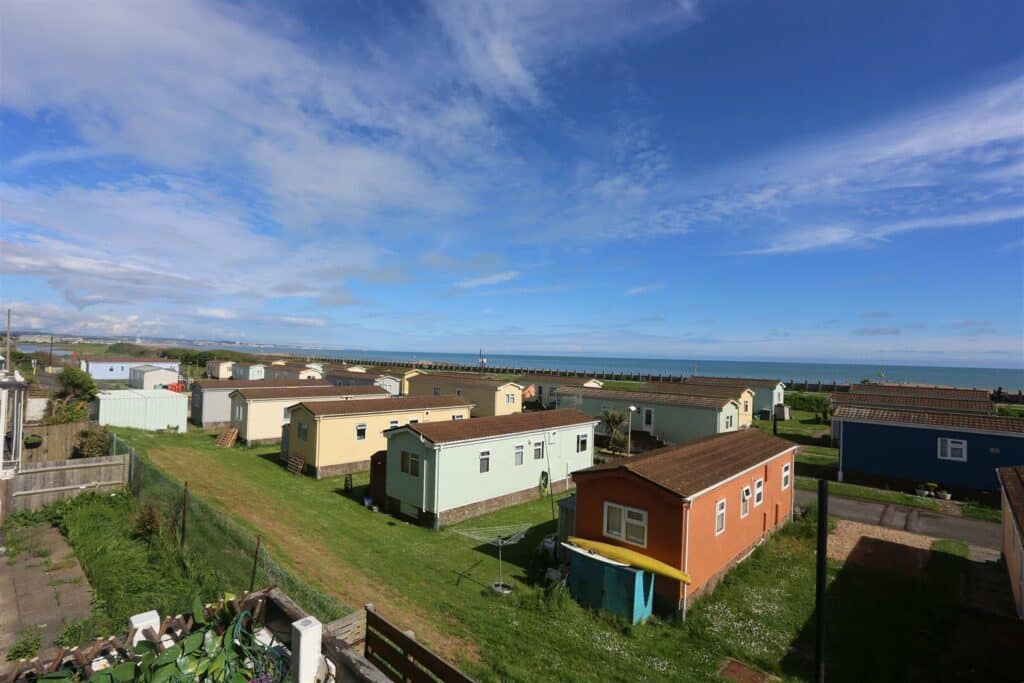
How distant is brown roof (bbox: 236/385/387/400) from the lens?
33075mm

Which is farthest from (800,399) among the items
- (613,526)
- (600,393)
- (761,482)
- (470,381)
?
(613,526)

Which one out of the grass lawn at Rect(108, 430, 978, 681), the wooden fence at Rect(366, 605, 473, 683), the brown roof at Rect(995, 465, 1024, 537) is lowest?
the grass lawn at Rect(108, 430, 978, 681)

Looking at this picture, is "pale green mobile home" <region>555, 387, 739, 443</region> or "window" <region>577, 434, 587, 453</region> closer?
"window" <region>577, 434, 587, 453</region>

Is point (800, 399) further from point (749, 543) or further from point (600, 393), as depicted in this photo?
point (749, 543)

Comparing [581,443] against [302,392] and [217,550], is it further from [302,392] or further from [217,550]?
[302,392]

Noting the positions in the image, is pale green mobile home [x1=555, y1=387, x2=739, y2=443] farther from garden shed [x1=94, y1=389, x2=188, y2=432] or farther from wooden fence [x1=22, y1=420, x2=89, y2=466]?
wooden fence [x1=22, y1=420, x2=89, y2=466]

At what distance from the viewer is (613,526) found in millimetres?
13844

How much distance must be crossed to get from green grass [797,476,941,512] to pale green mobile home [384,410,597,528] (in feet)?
42.2

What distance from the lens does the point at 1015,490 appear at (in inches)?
526

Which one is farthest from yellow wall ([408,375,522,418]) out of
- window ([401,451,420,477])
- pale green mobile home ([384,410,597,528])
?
window ([401,451,420,477])

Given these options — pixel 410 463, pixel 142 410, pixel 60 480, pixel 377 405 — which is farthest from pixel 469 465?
pixel 142 410

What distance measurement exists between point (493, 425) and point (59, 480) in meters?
16.0

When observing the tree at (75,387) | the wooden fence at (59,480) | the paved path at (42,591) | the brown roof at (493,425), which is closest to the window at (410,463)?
the brown roof at (493,425)

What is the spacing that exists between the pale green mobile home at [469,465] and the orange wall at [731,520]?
22.0 feet
